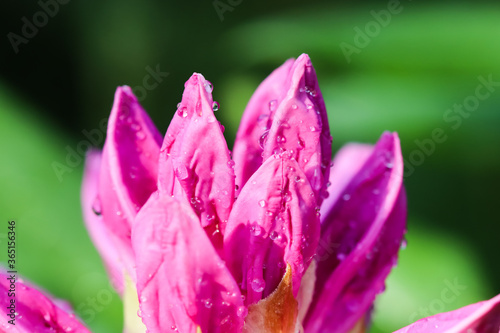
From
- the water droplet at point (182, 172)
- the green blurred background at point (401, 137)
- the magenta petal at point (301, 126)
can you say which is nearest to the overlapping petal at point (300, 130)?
the magenta petal at point (301, 126)

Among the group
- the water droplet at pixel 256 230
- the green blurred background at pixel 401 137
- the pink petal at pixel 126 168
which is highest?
the pink petal at pixel 126 168

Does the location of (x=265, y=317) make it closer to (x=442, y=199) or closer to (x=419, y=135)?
(x=419, y=135)

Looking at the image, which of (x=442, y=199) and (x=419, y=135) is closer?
(x=419, y=135)

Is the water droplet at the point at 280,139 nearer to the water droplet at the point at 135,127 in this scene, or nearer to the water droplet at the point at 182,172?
the water droplet at the point at 182,172

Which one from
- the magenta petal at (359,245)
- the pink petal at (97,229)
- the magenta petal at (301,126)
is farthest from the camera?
the pink petal at (97,229)

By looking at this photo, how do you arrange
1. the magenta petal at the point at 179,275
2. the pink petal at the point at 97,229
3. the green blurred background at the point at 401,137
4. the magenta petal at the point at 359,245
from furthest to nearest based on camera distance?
the green blurred background at the point at 401,137
the pink petal at the point at 97,229
the magenta petal at the point at 359,245
the magenta petal at the point at 179,275

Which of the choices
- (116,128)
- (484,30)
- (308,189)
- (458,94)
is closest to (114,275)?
(116,128)

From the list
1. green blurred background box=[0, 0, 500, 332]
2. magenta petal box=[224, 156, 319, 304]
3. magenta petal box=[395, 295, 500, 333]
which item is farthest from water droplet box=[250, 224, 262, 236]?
green blurred background box=[0, 0, 500, 332]
